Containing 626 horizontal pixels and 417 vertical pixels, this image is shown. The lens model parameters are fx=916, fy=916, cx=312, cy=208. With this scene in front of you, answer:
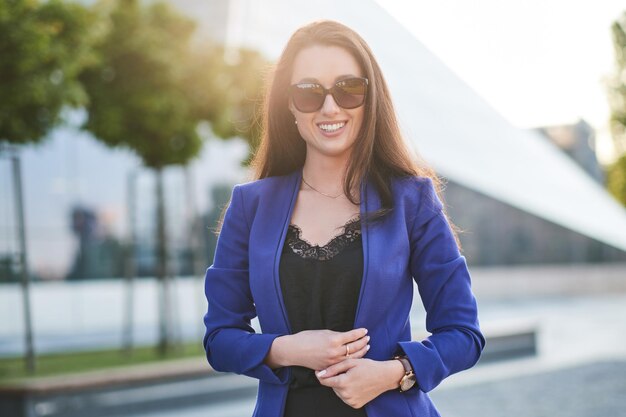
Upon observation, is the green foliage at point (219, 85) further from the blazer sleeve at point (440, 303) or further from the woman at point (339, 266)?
the blazer sleeve at point (440, 303)

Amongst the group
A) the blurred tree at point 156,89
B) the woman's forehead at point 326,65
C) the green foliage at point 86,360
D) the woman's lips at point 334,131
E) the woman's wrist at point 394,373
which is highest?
the blurred tree at point 156,89

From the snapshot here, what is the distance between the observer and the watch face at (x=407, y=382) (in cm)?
189

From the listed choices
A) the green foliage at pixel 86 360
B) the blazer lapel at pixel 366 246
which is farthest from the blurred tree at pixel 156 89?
the blazer lapel at pixel 366 246

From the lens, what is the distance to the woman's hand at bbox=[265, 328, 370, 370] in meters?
1.84

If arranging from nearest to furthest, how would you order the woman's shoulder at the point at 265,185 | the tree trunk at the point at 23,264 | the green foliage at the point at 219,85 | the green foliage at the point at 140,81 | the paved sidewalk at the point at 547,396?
the woman's shoulder at the point at 265,185, the paved sidewalk at the point at 547,396, the tree trunk at the point at 23,264, the green foliage at the point at 140,81, the green foliage at the point at 219,85

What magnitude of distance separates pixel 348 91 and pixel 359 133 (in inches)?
4.7

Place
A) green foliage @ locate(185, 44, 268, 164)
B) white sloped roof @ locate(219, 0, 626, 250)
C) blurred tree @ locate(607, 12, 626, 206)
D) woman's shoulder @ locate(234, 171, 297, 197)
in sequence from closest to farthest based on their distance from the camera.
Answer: woman's shoulder @ locate(234, 171, 297, 197) → green foliage @ locate(185, 44, 268, 164) → white sloped roof @ locate(219, 0, 626, 250) → blurred tree @ locate(607, 12, 626, 206)

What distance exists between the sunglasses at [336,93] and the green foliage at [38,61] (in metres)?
6.69

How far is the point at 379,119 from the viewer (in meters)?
2.10

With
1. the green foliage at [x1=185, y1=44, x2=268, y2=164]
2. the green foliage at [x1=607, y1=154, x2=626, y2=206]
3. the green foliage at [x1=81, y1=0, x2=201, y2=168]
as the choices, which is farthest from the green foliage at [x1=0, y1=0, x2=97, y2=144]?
the green foliage at [x1=607, y1=154, x2=626, y2=206]

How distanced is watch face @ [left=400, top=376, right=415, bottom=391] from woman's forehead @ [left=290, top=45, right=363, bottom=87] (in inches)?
25.8

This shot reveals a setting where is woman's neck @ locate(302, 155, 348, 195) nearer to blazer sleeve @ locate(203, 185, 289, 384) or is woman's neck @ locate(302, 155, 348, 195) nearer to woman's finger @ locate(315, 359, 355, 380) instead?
blazer sleeve @ locate(203, 185, 289, 384)

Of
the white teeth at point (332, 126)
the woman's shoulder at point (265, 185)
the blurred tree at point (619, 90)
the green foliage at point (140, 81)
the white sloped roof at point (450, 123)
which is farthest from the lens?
the blurred tree at point (619, 90)

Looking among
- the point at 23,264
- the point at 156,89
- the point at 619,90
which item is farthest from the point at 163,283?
the point at 619,90
